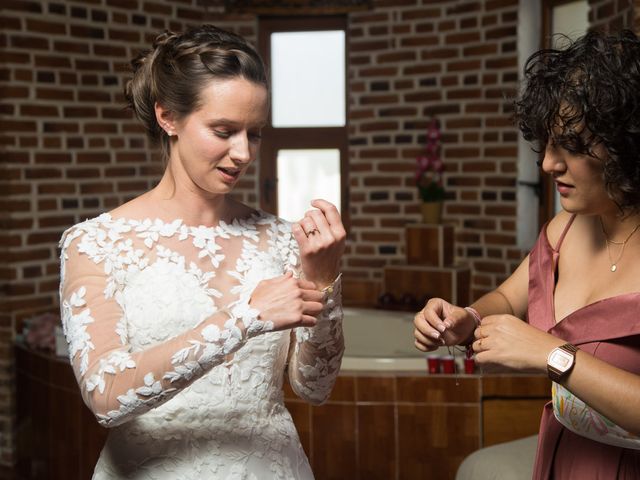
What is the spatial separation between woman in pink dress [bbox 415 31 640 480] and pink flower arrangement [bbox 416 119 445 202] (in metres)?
2.82

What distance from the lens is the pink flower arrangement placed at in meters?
4.50

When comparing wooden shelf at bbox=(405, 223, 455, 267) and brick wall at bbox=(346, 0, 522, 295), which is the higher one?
brick wall at bbox=(346, 0, 522, 295)

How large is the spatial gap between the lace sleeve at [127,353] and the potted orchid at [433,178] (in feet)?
10.3

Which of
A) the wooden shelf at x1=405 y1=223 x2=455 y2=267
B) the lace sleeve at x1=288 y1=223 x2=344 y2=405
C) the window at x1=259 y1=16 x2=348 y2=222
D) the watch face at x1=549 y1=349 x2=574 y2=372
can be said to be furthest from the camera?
the window at x1=259 y1=16 x2=348 y2=222

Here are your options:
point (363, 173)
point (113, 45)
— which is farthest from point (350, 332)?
point (113, 45)

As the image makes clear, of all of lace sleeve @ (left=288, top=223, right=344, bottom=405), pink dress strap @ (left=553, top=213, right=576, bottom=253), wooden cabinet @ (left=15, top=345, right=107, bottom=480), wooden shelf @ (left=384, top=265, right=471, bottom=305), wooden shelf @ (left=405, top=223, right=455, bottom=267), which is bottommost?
wooden cabinet @ (left=15, top=345, right=107, bottom=480)

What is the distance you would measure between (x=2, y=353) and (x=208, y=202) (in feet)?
8.27

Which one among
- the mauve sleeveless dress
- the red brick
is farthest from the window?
the mauve sleeveless dress

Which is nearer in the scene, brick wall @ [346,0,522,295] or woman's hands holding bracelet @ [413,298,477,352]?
woman's hands holding bracelet @ [413,298,477,352]

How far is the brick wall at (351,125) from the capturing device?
3.87m

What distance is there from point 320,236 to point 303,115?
341cm

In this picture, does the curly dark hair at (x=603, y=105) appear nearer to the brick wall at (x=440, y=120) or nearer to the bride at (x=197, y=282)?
the bride at (x=197, y=282)

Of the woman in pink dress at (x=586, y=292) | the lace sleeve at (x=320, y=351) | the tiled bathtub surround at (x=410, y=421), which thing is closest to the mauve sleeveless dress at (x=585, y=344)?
the woman in pink dress at (x=586, y=292)

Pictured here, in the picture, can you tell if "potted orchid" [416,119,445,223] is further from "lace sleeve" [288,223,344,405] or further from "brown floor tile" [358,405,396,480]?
"lace sleeve" [288,223,344,405]
